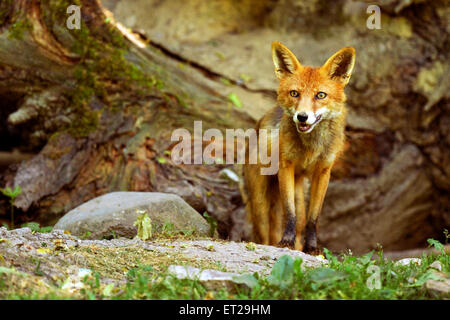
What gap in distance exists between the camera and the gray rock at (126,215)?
4629 millimetres

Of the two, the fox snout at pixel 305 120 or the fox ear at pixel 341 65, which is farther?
the fox ear at pixel 341 65

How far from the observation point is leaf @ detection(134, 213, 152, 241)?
14.6 ft

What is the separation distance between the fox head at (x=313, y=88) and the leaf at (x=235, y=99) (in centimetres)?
290

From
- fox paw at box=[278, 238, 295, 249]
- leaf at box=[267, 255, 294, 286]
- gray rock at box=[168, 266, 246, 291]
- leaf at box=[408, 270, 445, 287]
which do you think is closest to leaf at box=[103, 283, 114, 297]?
gray rock at box=[168, 266, 246, 291]

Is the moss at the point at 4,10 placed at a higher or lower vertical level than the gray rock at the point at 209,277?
higher

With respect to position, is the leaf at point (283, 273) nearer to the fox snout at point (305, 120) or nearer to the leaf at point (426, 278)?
the leaf at point (426, 278)

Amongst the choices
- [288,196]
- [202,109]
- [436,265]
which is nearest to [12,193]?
[202,109]

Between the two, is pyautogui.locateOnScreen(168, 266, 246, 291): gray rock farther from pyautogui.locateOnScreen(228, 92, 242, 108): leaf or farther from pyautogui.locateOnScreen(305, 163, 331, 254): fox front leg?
pyautogui.locateOnScreen(228, 92, 242, 108): leaf

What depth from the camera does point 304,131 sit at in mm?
4410

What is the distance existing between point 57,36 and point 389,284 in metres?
5.20

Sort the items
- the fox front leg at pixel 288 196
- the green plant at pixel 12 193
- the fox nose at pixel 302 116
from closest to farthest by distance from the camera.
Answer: the fox nose at pixel 302 116, the fox front leg at pixel 288 196, the green plant at pixel 12 193

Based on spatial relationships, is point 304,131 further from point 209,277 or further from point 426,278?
point 209,277

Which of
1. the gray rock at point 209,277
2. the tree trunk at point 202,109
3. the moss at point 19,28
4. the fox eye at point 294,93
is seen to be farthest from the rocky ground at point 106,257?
the moss at point 19,28
